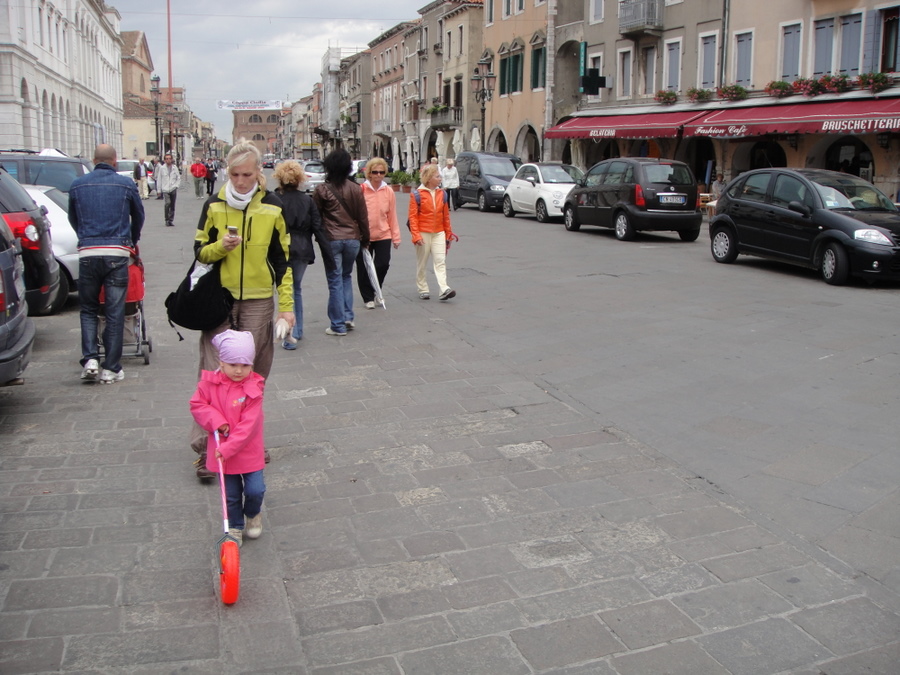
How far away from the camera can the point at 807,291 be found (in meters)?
12.0

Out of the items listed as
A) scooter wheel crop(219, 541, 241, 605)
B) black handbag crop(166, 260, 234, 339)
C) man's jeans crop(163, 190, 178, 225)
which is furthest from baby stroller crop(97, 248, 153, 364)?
man's jeans crop(163, 190, 178, 225)

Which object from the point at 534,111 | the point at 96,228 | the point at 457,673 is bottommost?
the point at 457,673

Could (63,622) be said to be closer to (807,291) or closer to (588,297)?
(588,297)

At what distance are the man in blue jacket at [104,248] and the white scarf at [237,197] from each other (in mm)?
2467

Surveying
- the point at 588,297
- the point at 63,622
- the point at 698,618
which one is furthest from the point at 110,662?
the point at 588,297

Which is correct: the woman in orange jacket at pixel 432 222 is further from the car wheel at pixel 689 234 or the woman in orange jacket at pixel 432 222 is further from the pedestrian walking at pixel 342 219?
the car wheel at pixel 689 234

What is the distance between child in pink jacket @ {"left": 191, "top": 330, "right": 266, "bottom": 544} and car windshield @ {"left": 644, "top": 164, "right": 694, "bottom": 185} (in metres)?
15.5

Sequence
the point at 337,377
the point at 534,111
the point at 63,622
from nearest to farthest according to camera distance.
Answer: the point at 63,622, the point at 337,377, the point at 534,111

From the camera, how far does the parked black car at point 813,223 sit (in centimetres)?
1224

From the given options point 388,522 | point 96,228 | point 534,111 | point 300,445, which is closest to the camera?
point 388,522

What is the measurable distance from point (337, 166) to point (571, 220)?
12.6 meters

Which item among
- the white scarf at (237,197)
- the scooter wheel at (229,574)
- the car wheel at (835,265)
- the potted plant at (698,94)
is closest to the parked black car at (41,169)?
the white scarf at (237,197)

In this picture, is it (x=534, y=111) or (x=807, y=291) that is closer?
(x=807, y=291)

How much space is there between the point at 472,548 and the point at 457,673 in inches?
41.2
